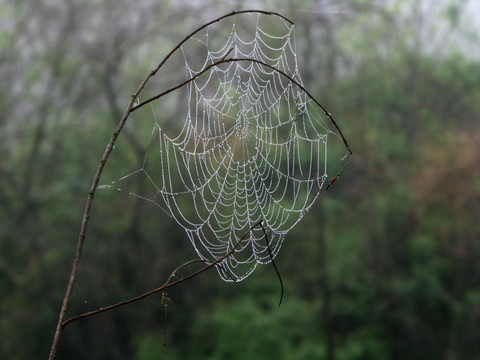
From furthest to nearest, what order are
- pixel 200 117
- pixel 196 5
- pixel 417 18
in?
1. pixel 417 18
2. pixel 196 5
3. pixel 200 117

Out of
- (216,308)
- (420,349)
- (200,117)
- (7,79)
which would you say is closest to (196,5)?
(200,117)

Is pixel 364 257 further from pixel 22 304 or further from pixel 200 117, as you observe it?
pixel 22 304

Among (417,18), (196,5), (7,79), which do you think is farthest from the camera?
(417,18)

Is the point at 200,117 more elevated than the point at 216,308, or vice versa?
the point at 200,117

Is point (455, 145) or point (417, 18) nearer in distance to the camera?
point (455, 145)

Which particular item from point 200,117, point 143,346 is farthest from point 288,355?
point 200,117

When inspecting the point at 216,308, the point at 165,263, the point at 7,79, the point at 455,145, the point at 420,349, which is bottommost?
the point at 420,349
